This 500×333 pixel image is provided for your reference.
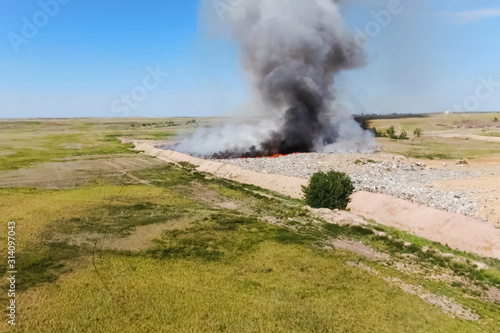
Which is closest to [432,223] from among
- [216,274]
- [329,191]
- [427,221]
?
[427,221]

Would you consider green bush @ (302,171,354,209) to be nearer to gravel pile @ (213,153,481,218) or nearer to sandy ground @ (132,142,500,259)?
sandy ground @ (132,142,500,259)

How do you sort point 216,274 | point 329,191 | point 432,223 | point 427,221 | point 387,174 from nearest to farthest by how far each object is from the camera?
point 216,274, point 432,223, point 427,221, point 329,191, point 387,174

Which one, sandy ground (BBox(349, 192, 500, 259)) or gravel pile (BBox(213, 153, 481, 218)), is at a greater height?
gravel pile (BBox(213, 153, 481, 218))

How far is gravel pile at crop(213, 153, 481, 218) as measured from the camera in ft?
94.2

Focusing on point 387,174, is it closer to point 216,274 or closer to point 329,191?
point 329,191

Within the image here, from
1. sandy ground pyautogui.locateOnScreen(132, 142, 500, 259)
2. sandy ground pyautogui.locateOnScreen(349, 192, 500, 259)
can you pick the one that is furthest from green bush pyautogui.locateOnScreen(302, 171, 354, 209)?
sandy ground pyautogui.locateOnScreen(349, 192, 500, 259)

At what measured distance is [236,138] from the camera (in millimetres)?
65312

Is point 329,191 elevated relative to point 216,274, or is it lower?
elevated

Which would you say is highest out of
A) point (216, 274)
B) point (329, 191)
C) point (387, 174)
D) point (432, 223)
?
point (387, 174)

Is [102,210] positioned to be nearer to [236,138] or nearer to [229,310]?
→ [229,310]

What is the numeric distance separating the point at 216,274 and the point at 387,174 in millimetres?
30315

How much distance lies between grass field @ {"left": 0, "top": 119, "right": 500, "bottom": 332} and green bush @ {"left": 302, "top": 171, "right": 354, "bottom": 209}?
205cm

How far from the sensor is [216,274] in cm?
1766

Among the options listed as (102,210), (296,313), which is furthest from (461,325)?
(102,210)
